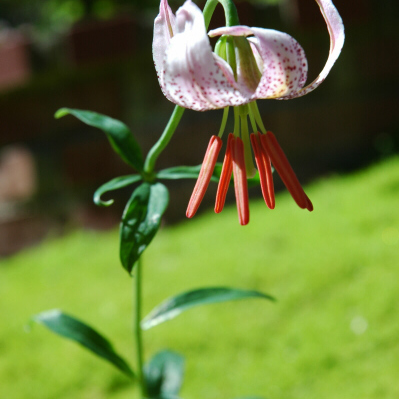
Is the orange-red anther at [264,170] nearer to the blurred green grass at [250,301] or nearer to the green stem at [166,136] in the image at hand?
the green stem at [166,136]

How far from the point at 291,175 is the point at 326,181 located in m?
1.56

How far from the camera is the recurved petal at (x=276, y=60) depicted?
496 mm

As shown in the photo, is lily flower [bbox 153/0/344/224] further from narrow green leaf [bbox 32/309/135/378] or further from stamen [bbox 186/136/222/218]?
narrow green leaf [bbox 32/309/135/378]

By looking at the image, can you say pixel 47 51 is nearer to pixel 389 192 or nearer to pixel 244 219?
pixel 389 192

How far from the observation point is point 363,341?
1256 millimetres

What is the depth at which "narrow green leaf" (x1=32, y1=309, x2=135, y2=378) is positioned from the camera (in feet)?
2.69

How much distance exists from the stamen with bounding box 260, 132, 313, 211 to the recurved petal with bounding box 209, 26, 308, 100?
0.05m

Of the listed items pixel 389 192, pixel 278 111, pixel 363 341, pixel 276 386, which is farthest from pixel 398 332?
pixel 278 111

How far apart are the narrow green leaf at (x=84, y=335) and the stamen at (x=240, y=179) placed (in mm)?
373

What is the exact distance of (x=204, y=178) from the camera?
0.56m

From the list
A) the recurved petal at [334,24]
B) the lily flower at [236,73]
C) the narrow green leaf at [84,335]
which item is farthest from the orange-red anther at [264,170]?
the narrow green leaf at [84,335]

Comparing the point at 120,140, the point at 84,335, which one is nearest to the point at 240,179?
the point at 120,140

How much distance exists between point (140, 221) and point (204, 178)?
0.49ft

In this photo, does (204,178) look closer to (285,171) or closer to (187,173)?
(285,171)
